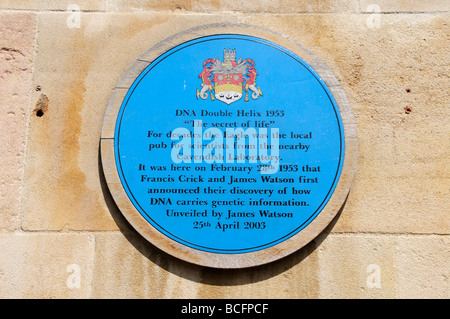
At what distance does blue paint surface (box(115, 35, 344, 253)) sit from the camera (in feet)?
9.50

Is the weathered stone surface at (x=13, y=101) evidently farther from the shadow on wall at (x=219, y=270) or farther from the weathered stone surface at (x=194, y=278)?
the shadow on wall at (x=219, y=270)

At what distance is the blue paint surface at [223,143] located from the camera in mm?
2895

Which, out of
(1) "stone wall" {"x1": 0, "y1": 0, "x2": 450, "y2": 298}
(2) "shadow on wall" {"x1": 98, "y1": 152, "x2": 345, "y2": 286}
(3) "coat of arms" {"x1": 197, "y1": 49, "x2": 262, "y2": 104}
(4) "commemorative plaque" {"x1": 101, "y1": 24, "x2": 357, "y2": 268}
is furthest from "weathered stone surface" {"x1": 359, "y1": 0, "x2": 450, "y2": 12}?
(2) "shadow on wall" {"x1": 98, "y1": 152, "x2": 345, "y2": 286}

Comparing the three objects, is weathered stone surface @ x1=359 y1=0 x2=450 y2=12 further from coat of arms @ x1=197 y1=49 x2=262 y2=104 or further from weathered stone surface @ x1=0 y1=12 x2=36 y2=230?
weathered stone surface @ x1=0 y1=12 x2=36 y2=230

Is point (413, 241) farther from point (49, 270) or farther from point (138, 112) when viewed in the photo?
point (49, 270)

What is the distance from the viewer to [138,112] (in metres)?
3.06

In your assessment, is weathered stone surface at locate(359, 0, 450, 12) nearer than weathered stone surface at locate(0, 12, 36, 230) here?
No

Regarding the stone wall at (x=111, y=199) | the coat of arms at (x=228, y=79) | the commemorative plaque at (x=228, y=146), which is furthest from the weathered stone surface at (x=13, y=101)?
the coat of arms at (x=228, y=79)

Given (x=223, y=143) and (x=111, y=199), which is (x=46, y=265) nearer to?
(x=111, y=199)

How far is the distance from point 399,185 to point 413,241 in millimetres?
362

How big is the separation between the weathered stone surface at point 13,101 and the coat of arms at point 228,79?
3.95 ft

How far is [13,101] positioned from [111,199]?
961 mm

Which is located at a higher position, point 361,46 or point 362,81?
point 361,46

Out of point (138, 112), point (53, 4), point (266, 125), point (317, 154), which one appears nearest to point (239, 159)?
point (266, 125)
